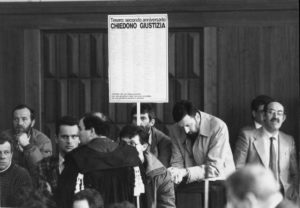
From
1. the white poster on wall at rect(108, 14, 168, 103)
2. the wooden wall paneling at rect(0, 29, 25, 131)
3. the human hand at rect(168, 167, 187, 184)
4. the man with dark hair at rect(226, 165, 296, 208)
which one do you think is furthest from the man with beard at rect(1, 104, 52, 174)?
the man with dark hair at rect(226, 165, 296, 208)

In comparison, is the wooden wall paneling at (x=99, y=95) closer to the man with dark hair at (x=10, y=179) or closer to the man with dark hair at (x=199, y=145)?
the man with dark hair at (x=199, y=145)

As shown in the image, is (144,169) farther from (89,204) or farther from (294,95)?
(294,95)

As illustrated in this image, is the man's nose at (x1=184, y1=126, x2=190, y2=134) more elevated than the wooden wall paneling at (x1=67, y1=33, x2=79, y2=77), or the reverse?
the wooden wall paneling at (x1=67, y1=33, x2=79, y2=77)

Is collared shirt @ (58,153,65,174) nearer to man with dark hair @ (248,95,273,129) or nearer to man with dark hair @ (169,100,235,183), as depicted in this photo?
man with dark hair @ (169,100,235,183)

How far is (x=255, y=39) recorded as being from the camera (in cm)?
1165

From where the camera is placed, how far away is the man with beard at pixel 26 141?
9836 millimetres

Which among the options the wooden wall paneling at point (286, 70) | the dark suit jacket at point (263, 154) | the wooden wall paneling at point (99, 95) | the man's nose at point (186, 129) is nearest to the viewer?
the man's nose at point (186, 129)

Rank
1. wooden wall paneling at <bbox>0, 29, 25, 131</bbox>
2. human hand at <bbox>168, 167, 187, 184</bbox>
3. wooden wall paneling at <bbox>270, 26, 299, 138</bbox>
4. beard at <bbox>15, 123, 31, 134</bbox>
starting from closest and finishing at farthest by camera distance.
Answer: human hand at <bbox>168, 167, 187, 184</bbox> < beard at <bbox>15, 123, 31, 134</bbox> < wooden wall paneling at <bbox>270, 26, 299, 138</bbox> < wooden wall paneling at <bbox>0, 29, 25, 131</bbox>

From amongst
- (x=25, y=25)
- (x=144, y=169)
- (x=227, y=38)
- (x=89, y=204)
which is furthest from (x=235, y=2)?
(x=89, y=204)

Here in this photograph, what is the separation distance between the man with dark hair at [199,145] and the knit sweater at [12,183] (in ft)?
4.65

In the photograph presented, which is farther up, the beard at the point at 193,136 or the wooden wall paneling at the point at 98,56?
the wooden wall paneling at the point at 98,56

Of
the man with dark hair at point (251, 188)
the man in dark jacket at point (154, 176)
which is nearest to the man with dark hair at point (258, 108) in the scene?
the man in dark jacket at point (154, 176)

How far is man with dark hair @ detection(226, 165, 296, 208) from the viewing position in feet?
17.5

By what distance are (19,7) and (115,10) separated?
1.12 metres
